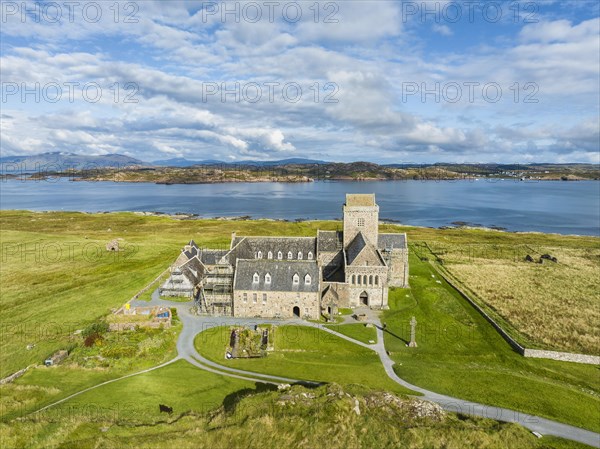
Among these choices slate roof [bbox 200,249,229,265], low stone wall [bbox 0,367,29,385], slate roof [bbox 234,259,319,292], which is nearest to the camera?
low stone wall [bbox 0,367,29,385]

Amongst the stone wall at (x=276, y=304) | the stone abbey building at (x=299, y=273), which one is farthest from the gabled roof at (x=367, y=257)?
the stone wall at (x=276, y=304)

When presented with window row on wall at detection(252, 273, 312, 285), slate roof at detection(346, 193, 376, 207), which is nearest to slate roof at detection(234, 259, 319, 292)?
window row on wall at detection(252, 273, 312, 285)

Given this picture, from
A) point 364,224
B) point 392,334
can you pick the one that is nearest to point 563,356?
point 392,334

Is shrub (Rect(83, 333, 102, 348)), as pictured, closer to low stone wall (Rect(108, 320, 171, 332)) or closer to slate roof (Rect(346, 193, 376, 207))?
low stone wall (Rect(108, 320, 171, 332))

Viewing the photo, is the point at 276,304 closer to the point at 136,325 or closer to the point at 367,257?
the point at 367,257

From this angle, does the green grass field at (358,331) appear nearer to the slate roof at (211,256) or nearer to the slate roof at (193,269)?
the slate roof at (193,269)

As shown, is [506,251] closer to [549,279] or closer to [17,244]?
[549,279]

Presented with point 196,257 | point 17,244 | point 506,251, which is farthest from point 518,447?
point 17,244
